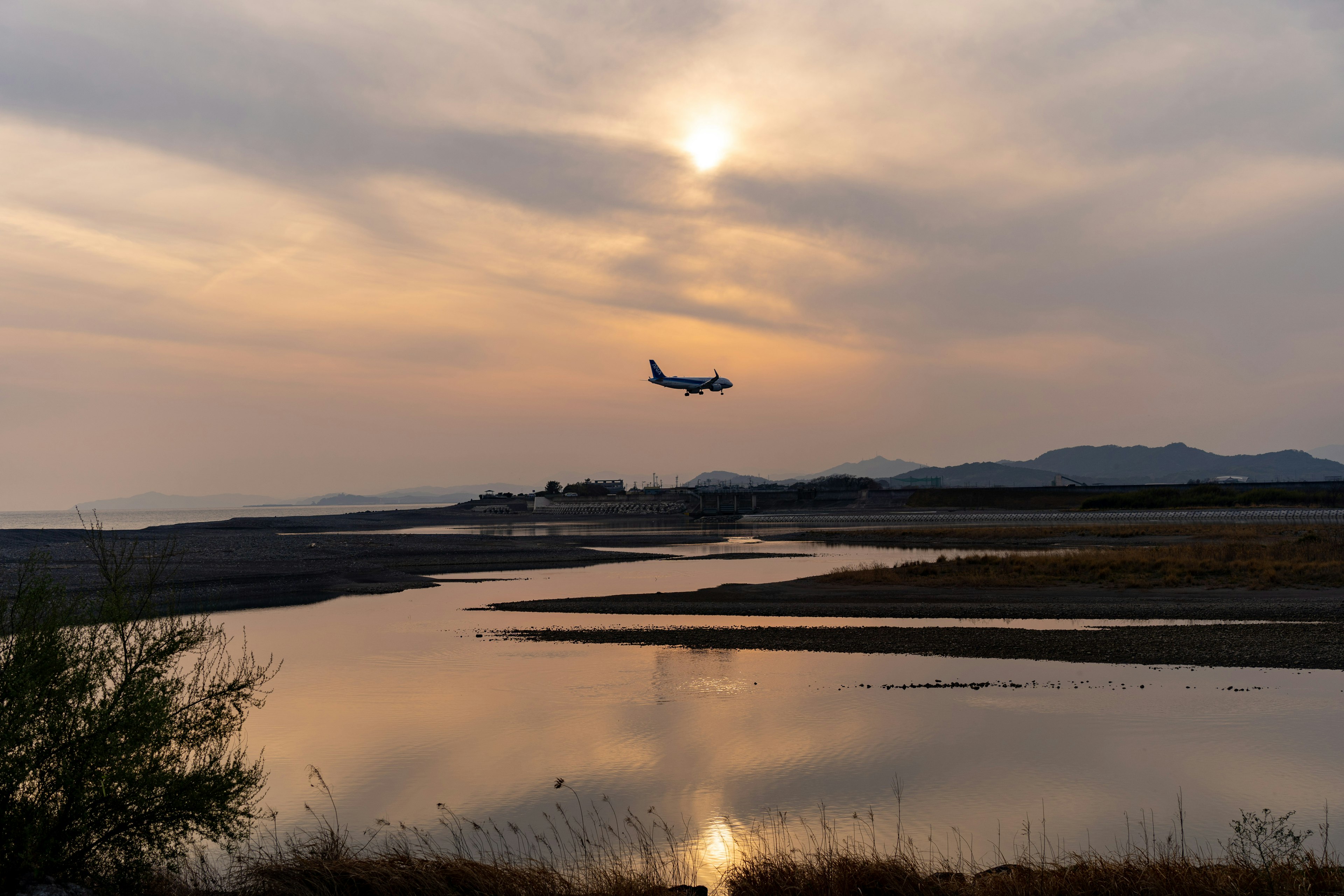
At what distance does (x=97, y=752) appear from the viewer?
385 inches

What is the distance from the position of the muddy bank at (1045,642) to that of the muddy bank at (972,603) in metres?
3.31

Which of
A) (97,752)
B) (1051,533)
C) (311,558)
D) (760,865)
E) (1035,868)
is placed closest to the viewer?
(97,752)

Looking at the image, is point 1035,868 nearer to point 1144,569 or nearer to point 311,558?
point 1144,569

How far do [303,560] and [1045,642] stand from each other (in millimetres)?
53728

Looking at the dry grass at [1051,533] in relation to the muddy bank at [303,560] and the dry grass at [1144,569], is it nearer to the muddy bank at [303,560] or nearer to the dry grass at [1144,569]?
the dry grass at [1144,569]

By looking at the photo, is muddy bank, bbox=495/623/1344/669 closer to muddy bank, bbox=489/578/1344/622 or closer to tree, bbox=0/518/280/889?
muddy bank, bbox=489/578/1344/622

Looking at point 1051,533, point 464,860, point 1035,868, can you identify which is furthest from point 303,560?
point 1051,533

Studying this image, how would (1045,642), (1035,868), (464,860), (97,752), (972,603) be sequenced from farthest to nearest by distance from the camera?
1. (972,603)
2. (1045,642)
3. (1035,868)
4. (464,860)
5. (97,752)

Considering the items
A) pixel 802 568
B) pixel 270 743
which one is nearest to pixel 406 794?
pixel 270 743

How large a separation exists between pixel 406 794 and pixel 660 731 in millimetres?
5842

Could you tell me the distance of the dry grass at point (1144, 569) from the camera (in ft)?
141

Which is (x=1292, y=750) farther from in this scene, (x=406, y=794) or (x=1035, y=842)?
(x=406, y=794)

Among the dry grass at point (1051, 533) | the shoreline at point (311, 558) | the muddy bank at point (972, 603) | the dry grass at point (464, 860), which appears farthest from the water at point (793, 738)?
the dry grass at point (1051, 533)

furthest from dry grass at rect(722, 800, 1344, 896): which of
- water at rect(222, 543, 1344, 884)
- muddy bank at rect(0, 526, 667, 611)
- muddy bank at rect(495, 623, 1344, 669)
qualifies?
muddy bank at rect(0, 526, 667, 611)
